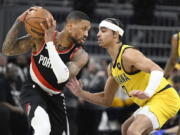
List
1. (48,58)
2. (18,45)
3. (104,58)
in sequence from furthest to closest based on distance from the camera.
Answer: (104,58), (18,45), (48,58)

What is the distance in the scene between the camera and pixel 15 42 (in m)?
7.98

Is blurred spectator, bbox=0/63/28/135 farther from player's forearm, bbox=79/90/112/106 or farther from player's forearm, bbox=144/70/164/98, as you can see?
player's forearm, bbox=144/70/164/98

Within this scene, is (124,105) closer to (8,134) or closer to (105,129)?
(105,129)

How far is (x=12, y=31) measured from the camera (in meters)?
7.95

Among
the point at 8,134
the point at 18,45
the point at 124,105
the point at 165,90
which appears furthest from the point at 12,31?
the point at 124,105

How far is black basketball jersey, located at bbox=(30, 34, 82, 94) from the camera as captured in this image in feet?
24.8

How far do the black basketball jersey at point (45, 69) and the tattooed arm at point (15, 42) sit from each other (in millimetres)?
385

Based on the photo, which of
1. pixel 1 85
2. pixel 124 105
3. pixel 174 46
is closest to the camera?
pixel 174 46

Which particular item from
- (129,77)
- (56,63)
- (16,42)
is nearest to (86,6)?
(16,42)

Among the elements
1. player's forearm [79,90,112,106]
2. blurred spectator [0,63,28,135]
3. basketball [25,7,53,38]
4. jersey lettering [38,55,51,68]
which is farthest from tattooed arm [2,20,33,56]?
blurred spectator [0,63,28,135]

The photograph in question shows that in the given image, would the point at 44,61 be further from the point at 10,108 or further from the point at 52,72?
the point at 10,108

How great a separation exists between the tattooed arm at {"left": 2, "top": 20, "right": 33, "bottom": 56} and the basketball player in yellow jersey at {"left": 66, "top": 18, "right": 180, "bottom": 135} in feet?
2.92

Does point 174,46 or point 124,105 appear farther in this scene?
point 124,105

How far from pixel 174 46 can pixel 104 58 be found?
5537 mm
